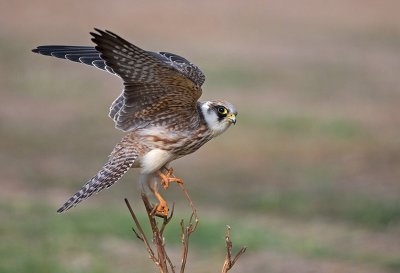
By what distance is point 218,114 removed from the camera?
6.30m

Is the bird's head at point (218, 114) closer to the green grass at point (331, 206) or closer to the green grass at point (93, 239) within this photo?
the green grass at point (93, 239)

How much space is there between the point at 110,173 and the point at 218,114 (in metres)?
0.72

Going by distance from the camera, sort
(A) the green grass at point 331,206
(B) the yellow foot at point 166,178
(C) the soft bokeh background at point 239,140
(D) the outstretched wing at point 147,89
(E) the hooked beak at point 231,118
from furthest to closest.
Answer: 1. (A) the green grass at point 331,206
2. (C) the soft bokeh background at point 239,140
3. (E) the hooked beak at point 231,118
4. (D) the outstretched wing at point 147,89
5. (B) the yellow foot at point 166,178

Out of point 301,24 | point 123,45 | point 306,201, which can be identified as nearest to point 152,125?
A: point 123,45

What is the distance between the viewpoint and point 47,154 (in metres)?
14.2

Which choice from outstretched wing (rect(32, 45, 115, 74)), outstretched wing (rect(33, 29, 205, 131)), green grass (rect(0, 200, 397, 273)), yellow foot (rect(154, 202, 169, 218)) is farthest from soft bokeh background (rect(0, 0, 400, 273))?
yellow foot (rect(154, 202, 169, 218))

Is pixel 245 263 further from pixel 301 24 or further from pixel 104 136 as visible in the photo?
pixel 301 24

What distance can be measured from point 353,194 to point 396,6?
15560 mm

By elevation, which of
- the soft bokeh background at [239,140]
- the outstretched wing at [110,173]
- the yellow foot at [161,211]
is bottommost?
the soft bokeh background at [239,140]

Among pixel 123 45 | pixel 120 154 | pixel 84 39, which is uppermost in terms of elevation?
pixel 123 45

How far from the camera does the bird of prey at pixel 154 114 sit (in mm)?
5945

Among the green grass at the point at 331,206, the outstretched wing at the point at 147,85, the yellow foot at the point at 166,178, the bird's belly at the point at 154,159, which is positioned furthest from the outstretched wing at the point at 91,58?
the green grass at the point at 331,206

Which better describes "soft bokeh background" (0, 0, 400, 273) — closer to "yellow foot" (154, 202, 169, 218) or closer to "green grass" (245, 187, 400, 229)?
"green grass" (245, 187, 400, 229)

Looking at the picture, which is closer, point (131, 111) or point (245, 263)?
point (131, 111)
